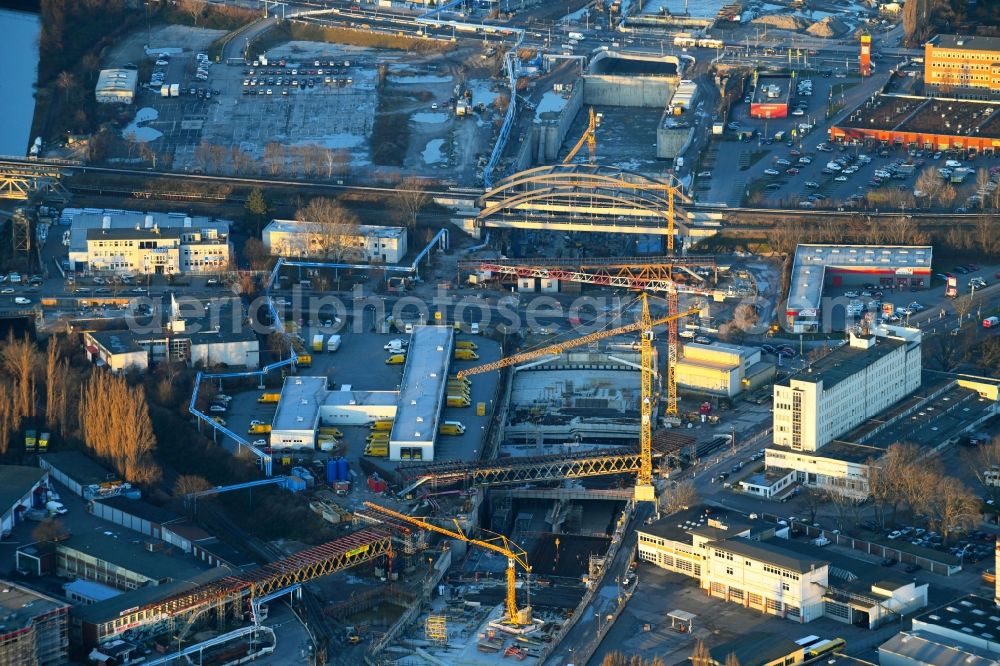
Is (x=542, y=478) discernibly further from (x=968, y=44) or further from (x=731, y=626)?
(x=968, y=44)

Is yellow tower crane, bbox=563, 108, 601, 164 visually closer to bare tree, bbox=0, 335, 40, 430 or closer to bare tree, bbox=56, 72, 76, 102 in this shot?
bare tree, bbox=56, 72, 76, 102

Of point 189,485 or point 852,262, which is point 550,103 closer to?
point 852,262

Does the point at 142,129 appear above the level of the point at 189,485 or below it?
above

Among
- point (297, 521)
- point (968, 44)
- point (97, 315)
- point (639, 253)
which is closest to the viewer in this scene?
point (297, 521)

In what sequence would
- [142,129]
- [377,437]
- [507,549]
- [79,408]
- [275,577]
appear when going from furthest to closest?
[142,129] < [377,437] < [79,408] < [507,549] < [275,577]

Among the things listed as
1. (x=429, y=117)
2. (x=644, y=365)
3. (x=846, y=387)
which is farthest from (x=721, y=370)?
(x=429, y=117)

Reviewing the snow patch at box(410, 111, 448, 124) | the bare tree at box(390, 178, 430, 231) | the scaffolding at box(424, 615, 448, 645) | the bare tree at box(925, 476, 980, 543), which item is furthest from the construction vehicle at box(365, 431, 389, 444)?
the snow patch at box(410, 111, 448, 124)

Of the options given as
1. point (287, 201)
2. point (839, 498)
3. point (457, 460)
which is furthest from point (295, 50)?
point (839, 498)

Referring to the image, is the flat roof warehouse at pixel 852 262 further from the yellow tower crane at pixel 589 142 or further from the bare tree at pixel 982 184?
the yellow tower crane at pixel 589 142
